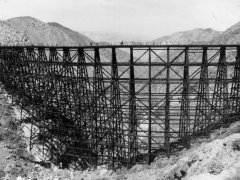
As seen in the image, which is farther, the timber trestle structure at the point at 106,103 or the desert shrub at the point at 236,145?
the timber trestle structure at the point at 106,103

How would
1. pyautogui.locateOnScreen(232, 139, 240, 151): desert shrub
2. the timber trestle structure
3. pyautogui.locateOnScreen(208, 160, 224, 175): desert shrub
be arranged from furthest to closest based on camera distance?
the timber trestle structure → pyautogui.locateOnScreen(232, 139, 240, 151): desert shrub → pyautogui.locateOnScreen(208, 160, 224, 175): desert shrub

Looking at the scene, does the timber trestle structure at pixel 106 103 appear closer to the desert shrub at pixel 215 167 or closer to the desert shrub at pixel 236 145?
the desert shrub at pixel 236 145

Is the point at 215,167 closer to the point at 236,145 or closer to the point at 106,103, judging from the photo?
the point at 236,145

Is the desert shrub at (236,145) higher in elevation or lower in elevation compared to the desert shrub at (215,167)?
higher

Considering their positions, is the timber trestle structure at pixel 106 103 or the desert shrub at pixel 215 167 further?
the timber trestle structure at pixel 106 103

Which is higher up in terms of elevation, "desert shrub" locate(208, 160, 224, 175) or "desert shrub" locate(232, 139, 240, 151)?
"desert shrub" locate(232, 139, 240, 151)

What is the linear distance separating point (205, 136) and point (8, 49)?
1711 cm

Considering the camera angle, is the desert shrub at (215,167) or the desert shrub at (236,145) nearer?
the desert shrub at (215,167)

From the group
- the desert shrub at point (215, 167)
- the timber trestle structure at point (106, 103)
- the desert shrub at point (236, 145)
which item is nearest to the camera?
the desert shrub at point (215, 167)

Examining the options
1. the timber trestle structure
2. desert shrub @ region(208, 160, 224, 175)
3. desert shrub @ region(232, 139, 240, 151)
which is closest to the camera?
desert shrub @ region(208, 160, 224, 175)

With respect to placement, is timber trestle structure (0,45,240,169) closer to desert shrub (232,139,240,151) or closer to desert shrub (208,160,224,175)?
desert shrub (232,139,240,151)

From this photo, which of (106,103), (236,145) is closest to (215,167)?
(236,145)

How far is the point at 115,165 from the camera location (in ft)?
70.5

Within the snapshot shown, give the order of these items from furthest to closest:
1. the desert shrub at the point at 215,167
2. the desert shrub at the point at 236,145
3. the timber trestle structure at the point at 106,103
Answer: the timber trestle structure at the point at 106,103 < the desert shrub at the point at 236,145 < the desert shrub at the point at 215,167
